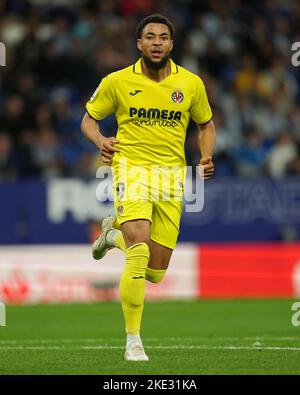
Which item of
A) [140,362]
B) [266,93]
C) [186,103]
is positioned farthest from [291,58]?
[140,362]

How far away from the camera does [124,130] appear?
361 inches

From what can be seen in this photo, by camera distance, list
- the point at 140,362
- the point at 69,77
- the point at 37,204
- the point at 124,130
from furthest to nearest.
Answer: the point at 69,77 → the point at 37,204 → the point at 124,130 → the point at 140,362

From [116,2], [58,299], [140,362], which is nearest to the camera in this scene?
[140,362]

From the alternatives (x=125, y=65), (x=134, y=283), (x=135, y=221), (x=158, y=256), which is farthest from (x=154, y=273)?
(x=125, y=65)

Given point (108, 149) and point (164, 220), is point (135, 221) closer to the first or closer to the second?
point (164, 220)

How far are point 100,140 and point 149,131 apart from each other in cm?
42

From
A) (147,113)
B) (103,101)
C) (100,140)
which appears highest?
(103,101)

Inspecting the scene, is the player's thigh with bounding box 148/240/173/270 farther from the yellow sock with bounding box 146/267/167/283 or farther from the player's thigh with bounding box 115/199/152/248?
the player's thigh with bounding box 115/199/152/248

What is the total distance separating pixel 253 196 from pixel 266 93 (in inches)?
107

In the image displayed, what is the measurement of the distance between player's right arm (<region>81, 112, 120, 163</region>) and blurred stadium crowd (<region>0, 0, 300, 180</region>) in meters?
8.52

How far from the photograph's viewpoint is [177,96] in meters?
9.22

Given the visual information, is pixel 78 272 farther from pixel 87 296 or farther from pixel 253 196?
pixel 253 196

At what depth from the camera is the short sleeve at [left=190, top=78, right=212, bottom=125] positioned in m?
9.37

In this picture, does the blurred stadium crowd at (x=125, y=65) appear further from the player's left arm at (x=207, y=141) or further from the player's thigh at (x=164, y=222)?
the player's thigh at (x=164, y=222)
